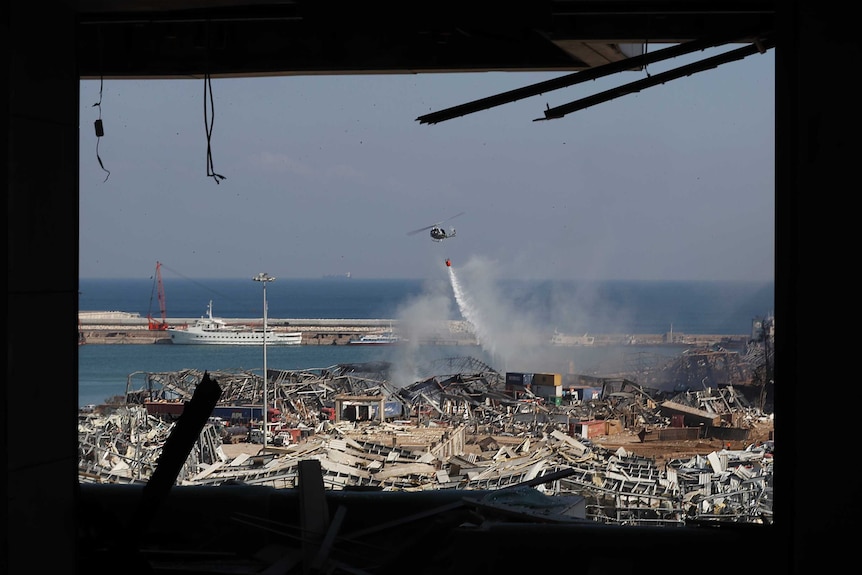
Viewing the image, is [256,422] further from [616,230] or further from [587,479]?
[616,230]

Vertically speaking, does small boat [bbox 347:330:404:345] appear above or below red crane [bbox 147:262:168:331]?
below

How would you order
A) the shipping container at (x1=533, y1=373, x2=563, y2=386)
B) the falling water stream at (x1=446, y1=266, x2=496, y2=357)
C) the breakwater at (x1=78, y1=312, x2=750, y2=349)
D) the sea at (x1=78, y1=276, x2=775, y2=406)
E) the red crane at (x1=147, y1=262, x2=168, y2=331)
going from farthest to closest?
1. the red crane at (x1=147, y1=262, x2=168, y2=331)
2. the falling water stream at (x1=446, y1=266, x2=496, y2=357)
3. the breakwater at (x1=78, y1=312, x2=750, y2=349)
4. the sea at (x1=78, y1=276, x2=775, y2=406)
5. the shipping container at (x1=533, y1=373, x2=563, y2=386)

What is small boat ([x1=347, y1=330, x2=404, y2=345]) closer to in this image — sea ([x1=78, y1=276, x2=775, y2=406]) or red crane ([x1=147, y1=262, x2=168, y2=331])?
sea ([x1=78, y1=276, x2=775, y2=406])

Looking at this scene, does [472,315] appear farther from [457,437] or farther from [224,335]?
[457,437]

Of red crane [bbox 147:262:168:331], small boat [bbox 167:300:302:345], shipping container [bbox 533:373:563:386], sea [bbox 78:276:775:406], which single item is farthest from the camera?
red crane [bbox 147:262:168:331]

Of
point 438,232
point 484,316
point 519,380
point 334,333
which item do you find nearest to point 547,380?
point 519,380

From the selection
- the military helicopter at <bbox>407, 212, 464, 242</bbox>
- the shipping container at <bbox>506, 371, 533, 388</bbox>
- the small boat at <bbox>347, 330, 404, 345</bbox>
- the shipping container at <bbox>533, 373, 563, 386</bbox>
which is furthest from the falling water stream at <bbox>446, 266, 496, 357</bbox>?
the shipping container at <bbox>506, 371, 533, 388</bbox>
